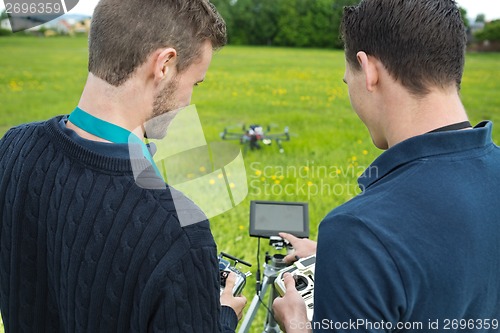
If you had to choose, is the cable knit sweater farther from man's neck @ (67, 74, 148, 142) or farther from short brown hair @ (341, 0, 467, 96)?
short brown hair @ (341, 0, 467, 96)

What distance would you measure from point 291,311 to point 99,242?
63 centimetres

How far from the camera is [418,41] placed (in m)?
1.14

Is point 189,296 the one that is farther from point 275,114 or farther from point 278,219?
point 275,114

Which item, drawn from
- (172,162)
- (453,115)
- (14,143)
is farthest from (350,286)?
(172,162)

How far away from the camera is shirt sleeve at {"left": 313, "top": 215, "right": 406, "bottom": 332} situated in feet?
3.27

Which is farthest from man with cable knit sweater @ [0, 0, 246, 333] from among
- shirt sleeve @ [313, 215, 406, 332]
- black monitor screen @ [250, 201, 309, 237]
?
black monitor screen @ [250, 201, 309, 237]

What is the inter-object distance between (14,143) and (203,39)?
1.91 feet

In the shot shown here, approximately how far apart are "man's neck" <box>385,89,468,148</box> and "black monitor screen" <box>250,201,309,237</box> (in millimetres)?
1045

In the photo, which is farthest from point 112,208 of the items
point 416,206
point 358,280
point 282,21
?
point 282,21

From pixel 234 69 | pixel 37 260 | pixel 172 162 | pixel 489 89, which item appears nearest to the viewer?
pixel 37 260

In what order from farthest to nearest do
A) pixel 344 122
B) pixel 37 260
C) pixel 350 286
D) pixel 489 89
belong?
pixel 489 89 < pixel 344 122 < pixel 37 260 < pixel 350 286

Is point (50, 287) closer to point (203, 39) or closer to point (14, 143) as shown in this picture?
point (14, 143)

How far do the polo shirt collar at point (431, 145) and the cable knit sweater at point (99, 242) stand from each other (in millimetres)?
442

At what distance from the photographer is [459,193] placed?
104cm
